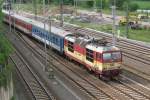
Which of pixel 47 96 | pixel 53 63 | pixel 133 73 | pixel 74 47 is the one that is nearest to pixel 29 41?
pixel 53 63

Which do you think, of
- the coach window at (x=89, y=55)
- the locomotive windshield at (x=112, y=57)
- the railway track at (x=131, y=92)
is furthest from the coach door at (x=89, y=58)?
the railway track at (x=131, y=92)

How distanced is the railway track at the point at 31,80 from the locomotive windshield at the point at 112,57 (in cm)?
570

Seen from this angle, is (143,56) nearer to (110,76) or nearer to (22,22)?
(110,76)

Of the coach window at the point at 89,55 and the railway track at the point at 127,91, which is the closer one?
the railway track at the point at 127,91

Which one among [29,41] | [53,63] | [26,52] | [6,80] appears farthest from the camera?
[29,41]

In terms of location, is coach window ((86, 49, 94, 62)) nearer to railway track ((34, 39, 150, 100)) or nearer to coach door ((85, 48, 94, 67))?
coach door ((85, 48, 94, 67))

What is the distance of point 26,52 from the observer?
52.8 meters

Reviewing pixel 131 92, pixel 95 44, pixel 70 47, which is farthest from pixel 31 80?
pixel 131 92

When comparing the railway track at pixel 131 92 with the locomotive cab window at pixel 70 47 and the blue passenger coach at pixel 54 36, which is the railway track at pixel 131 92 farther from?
the blue passenger coach at pixel 54 36

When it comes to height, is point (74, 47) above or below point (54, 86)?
above

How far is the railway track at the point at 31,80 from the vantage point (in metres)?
30.2

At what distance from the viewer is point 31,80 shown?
3597cm

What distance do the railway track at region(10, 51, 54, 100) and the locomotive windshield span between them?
5.70m

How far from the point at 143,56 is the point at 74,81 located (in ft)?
45.9
